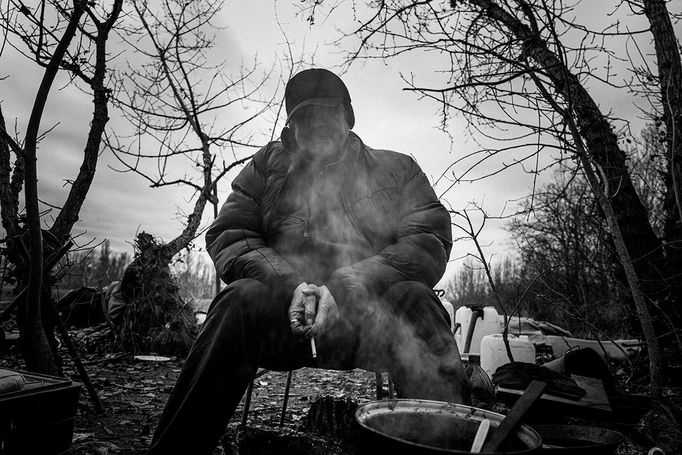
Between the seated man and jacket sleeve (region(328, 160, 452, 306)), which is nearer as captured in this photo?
the seated man

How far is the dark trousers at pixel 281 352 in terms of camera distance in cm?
180

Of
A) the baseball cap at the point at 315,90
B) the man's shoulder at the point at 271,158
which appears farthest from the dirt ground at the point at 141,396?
the baseball cap at the point at 315,90

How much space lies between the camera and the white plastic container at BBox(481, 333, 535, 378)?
13.5ft

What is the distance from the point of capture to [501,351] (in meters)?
4.27

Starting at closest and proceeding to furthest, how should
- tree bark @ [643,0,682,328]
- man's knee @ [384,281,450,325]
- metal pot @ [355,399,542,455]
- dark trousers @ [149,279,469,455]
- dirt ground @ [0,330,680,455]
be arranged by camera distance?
metal pot @ [355,399,542,455], dark trousers @ [149,279,469,455], man's knee @ [384,281,450,325], dirt ground @ [0,330,680,455], tree bark @ [643,0,682,328]

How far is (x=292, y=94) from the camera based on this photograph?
112 inches

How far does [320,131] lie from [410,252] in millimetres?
1098

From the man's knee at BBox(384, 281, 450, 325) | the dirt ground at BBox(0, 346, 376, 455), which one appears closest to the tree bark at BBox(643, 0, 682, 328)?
the man's knee at BBox(384, 281, 450, 325)

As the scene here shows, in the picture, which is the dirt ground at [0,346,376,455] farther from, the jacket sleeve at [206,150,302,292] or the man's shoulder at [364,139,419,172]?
the man's shoulder at [364,139,419,172]

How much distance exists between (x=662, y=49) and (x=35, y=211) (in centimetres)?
554

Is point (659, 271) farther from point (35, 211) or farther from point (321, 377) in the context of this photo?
point (35, 211)

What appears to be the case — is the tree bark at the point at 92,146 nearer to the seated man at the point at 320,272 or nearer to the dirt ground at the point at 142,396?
the dirt ground at the point at 142,396

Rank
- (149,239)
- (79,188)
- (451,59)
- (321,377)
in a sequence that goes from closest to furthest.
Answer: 1. (451,59)
2. (79,188)
3. (321,377)
4. (149,239)

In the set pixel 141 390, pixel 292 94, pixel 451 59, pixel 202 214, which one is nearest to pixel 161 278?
pixel 202 214
